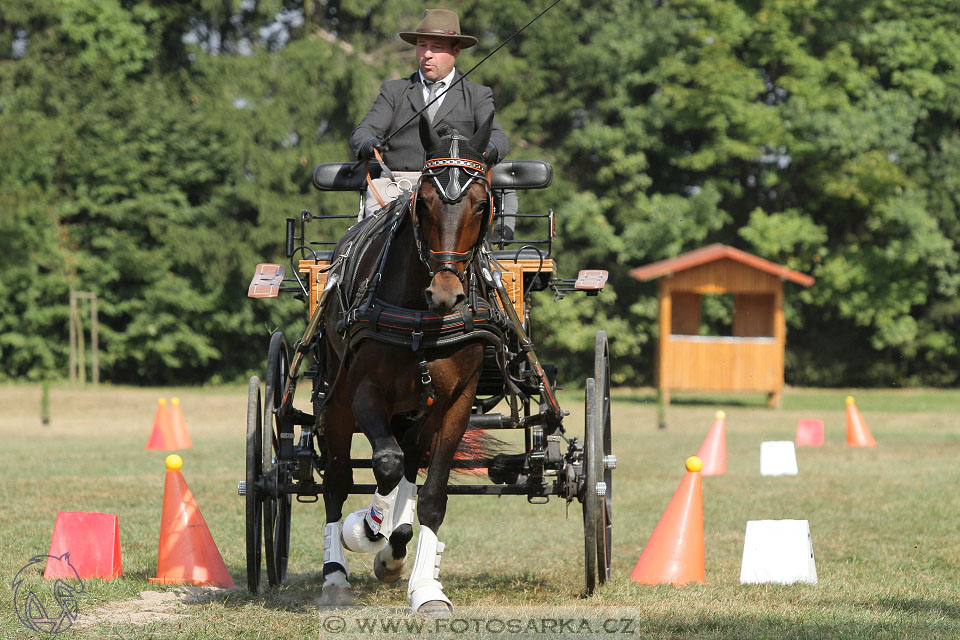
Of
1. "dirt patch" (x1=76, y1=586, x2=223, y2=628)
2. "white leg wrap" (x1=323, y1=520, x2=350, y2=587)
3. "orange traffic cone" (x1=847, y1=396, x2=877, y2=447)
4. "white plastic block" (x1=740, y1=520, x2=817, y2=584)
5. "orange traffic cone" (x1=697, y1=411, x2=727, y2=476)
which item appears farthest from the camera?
"orange traffic cone" (x1=847, y1=396, x2=877, y2=447)

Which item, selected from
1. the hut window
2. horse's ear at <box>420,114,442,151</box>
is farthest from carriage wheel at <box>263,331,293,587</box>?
the hut window

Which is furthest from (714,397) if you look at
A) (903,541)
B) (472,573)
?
(472,573)

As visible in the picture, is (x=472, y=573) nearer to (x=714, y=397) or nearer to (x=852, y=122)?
(x=714, y=397)

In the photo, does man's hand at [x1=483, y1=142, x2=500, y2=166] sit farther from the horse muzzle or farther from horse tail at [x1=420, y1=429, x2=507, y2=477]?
horse tail at [x1=420, y1=429, x2=507, y2=477]

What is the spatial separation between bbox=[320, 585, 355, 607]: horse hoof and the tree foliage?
85.1 ft

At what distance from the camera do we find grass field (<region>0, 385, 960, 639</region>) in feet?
18.8

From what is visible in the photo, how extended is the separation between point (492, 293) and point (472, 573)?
8.42 ft

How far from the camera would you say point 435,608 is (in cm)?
549

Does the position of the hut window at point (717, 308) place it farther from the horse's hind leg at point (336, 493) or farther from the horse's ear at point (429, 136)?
the horse's ear at point (429, 136)

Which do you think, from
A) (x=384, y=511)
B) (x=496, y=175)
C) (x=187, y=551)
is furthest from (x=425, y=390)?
(x=187, y=551)

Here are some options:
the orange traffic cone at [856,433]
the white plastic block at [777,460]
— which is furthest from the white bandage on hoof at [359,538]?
the orange traffic cone at [856,433]

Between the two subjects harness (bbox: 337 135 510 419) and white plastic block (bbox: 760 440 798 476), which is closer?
harness (bbox: 337 135 510 419)

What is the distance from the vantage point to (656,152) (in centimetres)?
3412

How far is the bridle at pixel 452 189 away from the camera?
5.06m
